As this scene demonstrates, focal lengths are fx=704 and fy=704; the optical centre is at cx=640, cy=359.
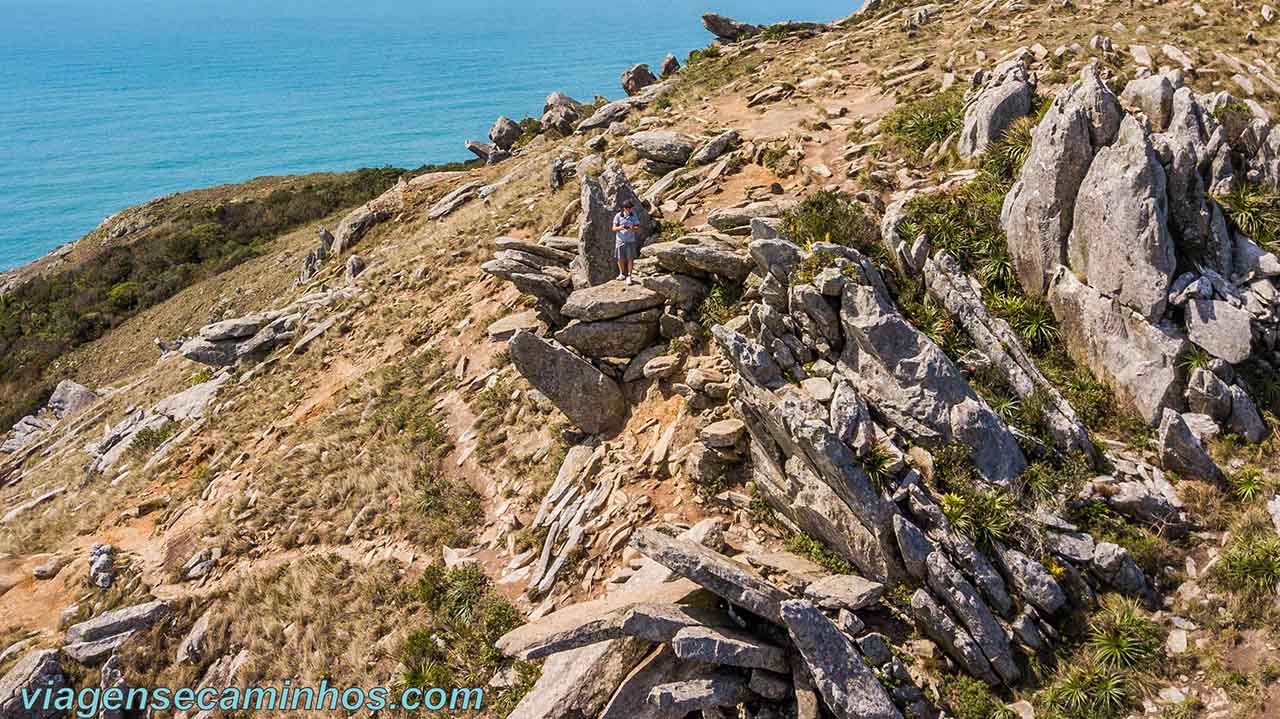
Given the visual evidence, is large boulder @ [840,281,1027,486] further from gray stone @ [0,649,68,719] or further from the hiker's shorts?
gray stone @ [0,649,68,719]

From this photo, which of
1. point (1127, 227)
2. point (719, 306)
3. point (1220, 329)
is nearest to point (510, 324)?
point (719, 306)

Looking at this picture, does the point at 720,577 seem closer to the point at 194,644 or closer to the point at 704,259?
the point at 704,259

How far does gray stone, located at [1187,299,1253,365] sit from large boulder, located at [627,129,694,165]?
17521 mm

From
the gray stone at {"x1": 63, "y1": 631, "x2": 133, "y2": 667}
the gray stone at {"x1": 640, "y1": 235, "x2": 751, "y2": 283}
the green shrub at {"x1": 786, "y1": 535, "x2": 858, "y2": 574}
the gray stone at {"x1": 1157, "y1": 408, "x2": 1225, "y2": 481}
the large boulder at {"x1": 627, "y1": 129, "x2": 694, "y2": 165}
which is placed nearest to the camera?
the green shrub at {"x1": 786, "y1": 535, "x2": 858, "y2": 574}

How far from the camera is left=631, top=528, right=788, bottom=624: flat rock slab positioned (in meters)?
11.6

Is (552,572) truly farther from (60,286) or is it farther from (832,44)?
(60,286)

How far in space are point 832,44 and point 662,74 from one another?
A: 15396 mm

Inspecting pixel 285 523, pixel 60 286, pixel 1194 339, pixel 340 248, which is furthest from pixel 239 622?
pixel 60 286

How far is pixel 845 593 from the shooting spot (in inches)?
473

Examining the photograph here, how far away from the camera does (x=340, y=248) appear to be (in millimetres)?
41312

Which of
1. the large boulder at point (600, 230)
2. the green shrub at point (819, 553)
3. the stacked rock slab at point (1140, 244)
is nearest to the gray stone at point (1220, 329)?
the stacked rock slab at point (1140, 244)

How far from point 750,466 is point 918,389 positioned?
374 centimetres

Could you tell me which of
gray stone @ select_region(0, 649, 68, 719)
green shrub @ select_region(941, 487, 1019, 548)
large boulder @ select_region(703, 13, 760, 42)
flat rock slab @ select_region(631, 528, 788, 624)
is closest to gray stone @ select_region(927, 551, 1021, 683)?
green shrub @ select_region(941, 487, 1019, 548)

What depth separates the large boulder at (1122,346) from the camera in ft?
47.9
